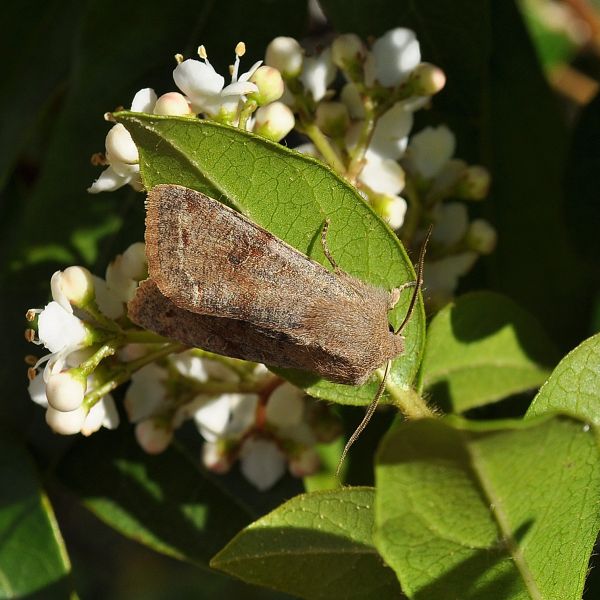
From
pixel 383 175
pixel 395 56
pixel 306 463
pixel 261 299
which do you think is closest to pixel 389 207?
pixel 383 175

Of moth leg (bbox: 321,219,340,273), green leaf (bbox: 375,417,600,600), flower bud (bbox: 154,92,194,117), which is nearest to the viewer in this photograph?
green leaf (bbox: 375,417,600,600)

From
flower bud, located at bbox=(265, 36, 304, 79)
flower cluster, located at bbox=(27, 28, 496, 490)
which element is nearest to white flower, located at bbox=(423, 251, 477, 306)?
flower cluster, located at bbox=(27, 28, 496, 490)

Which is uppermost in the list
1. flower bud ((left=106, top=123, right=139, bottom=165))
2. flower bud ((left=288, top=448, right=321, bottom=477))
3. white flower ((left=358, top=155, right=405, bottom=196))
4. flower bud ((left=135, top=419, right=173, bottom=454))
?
flower bud ((left=106, top=123, right=139, bottom=165))

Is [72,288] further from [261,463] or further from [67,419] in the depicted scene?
[261,463]

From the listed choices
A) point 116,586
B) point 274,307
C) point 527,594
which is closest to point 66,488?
point 274,307

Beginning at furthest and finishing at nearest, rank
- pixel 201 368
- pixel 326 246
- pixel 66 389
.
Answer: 1. pixel 201 368
2. pixel 66 389
3. pixel 326 246

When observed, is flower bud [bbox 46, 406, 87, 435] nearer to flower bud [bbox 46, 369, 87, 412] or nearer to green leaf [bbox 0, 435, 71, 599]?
flower bud [bbox 46, 369, 87, 412]
